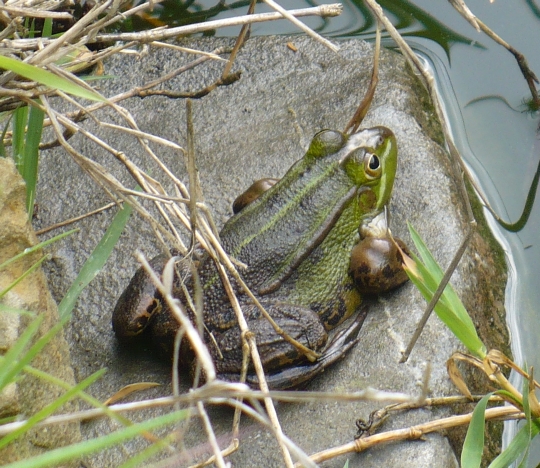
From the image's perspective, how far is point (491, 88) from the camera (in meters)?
3.30

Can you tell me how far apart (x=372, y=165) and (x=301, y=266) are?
0.50 metres

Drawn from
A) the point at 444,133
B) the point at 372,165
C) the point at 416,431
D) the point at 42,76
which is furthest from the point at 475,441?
the point at 42,76

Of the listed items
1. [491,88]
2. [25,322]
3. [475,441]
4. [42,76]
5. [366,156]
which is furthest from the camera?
[491,88]

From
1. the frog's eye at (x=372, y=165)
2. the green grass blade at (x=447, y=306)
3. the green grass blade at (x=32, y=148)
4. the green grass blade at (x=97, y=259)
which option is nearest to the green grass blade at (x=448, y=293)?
the green grass blade at (x=447, y=306)

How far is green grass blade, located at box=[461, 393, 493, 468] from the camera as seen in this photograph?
1.73 m

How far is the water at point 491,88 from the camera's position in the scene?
288 centimetres

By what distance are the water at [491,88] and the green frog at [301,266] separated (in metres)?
0.69

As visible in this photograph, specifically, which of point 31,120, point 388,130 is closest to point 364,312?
point 388,130

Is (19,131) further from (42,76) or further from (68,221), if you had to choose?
(42,76)

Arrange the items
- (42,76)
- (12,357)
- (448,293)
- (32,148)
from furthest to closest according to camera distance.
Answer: (32,148)
(448,293)
(42,76)
(12,357)

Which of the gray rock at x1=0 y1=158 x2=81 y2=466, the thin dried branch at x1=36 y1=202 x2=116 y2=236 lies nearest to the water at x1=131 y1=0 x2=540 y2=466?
the thin dried branch at x1=36 y1=202 x2=116 y2=236

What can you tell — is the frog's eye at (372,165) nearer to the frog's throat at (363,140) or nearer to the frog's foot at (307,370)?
the frog's throat at (363,140)

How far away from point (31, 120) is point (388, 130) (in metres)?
1.32

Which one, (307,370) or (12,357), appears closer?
(12,357)
